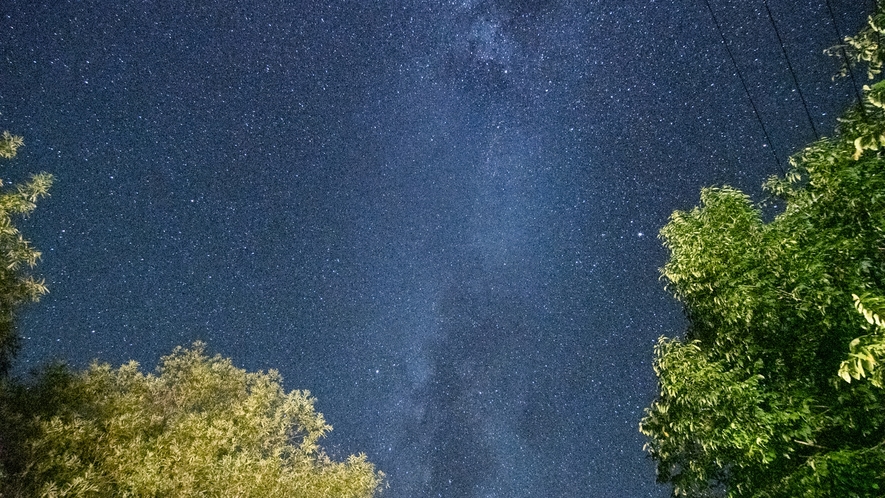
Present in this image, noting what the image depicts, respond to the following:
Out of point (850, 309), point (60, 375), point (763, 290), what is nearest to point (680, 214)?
point (763, 290)

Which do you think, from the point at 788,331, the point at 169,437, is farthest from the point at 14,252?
the point at 788,331

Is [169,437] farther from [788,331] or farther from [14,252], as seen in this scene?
[788,331]

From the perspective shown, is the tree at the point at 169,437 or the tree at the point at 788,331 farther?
the tree at the point at 169,437

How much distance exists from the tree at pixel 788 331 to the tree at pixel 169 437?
1418 cm

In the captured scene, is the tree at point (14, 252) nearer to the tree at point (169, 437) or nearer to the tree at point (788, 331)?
the tree at point (169, 437)

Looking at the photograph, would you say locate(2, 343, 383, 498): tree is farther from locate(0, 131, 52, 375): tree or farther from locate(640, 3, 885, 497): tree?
locate(640, 3, 885, 497): tree

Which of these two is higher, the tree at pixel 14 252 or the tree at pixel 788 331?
the tree at pixel 14 252

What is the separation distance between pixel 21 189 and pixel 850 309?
1603cm

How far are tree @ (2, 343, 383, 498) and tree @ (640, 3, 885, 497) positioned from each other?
14.2 metres

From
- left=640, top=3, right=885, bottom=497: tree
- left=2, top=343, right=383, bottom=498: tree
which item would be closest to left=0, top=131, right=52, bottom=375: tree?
left=2, top=343, right=383, bottom=498: tree

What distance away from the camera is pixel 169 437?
1619cm

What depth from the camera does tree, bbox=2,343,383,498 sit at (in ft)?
47.2

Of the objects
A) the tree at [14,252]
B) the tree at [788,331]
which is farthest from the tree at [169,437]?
the tree at [788,331]

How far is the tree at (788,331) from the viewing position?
6738 millimetres
